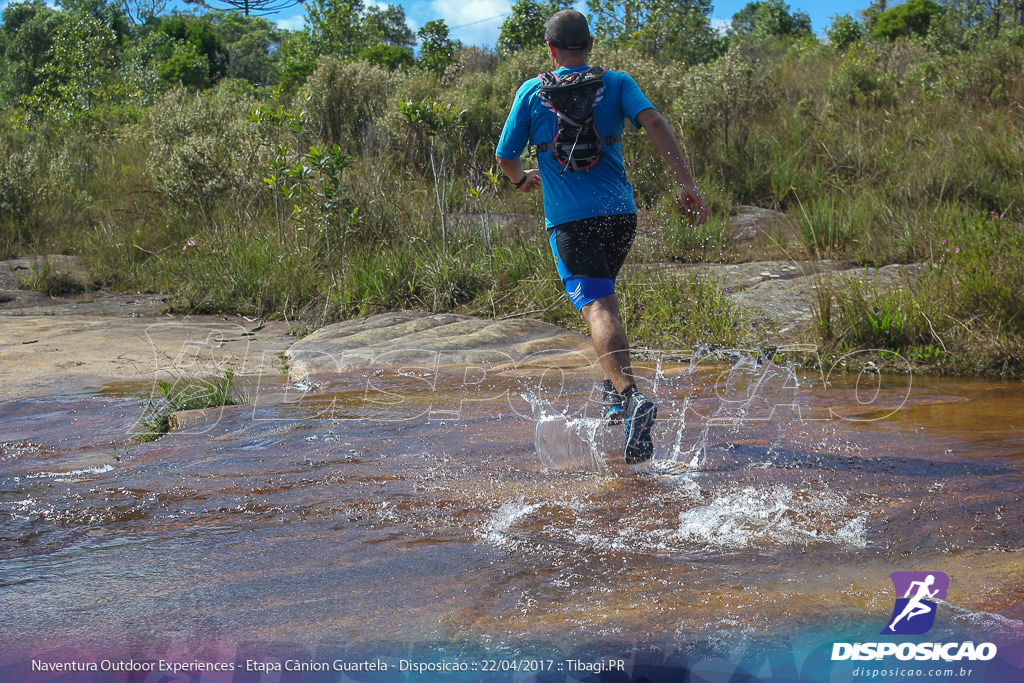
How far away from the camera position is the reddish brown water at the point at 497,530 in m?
2.00

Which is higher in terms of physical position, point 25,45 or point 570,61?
point 25,45

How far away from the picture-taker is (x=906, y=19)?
86.3 feet

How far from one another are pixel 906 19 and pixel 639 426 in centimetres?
2801

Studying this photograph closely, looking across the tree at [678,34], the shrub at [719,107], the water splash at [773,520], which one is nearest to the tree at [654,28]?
the tree at [678,34]

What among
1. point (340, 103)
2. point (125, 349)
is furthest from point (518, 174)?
point (340, 103)

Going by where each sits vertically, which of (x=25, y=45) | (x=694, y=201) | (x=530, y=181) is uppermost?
→ (x=25, y=45)

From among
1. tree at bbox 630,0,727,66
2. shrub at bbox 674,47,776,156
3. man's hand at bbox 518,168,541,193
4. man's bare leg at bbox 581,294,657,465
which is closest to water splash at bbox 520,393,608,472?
man's bare leg at bbox 581,294,657,465

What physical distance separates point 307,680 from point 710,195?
885cm

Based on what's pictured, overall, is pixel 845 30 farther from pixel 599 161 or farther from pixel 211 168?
pixel 599 161

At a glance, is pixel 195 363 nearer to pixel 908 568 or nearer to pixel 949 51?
pixel 908 568

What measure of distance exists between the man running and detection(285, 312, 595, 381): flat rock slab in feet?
7.52

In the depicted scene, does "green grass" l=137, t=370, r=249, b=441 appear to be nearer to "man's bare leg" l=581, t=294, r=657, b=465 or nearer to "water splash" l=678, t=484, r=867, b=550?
"man's bare leg" l=581, t=294, r=657, b=465

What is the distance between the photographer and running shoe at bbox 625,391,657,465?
10.5 feet

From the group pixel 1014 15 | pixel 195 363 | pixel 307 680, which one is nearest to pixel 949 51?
pixel 1014 15
